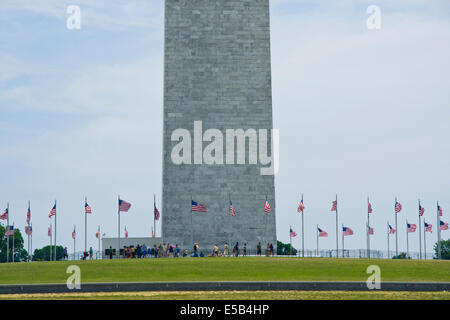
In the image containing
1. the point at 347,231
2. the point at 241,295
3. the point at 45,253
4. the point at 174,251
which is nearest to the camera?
the point at 241,295

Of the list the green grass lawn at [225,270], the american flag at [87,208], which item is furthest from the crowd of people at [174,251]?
the green grass lawn at [225,270]

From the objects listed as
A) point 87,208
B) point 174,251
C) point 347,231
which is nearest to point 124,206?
point 87,208

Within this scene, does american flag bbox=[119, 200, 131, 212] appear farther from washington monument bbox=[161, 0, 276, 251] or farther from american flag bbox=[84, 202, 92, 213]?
washington monument bbox=[161, 0, 276, 251]

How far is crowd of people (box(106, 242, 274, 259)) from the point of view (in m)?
61.1

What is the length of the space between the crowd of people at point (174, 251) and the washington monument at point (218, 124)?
132 cm

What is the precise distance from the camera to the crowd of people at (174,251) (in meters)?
61.1

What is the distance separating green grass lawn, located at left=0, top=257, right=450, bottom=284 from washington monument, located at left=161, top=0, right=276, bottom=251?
18498mm

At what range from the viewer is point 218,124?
6862cm

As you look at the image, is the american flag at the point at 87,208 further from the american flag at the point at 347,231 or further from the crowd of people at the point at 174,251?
the american flag at the point at 347,231

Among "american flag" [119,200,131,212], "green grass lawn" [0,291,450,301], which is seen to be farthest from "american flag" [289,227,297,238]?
"green grass lawn" [0,291,450,301]

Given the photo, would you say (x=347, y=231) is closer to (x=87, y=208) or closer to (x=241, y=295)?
(x=87, y=208)

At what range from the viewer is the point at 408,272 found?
42.7 metres

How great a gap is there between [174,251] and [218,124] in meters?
12.0
